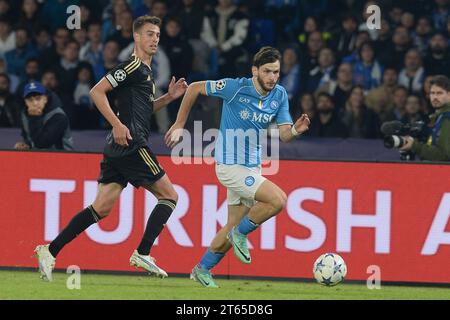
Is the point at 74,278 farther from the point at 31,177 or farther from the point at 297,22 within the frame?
the point at 297,22

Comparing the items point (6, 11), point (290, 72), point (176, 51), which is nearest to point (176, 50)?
point (176, 51)

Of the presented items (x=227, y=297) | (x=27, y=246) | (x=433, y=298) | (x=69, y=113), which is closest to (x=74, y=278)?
(x=27, y=246)

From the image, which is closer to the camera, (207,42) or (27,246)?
(27,246)

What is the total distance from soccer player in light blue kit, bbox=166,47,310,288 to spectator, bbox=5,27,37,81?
6.24 m

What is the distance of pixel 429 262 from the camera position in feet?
40.3

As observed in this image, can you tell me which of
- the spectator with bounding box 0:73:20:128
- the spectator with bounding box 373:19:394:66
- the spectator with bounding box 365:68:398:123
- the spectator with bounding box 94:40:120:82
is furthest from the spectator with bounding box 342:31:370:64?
the spectator with bounding box 0:73:20:128

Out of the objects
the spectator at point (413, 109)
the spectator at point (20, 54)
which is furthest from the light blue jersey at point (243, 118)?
the spectator at point (20, 54)

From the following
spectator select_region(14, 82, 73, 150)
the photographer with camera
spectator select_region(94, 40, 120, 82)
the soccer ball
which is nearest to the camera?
the soccer ball

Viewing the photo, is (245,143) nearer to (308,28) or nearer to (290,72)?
(290,72)

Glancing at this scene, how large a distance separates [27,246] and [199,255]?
166 cm

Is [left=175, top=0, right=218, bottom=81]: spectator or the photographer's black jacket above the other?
[left=175, top=0, right=218, bottom=81]: spectator

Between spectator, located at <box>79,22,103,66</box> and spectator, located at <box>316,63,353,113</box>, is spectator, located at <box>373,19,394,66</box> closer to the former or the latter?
spectator, located at <box>316,63,353,113</box>

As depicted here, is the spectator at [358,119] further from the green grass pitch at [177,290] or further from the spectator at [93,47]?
the green grass pitch at [177,290]

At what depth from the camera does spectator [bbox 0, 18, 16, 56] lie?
17.1 metres
